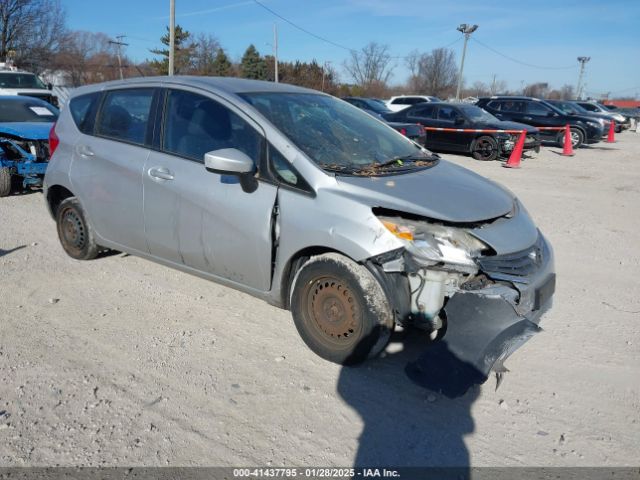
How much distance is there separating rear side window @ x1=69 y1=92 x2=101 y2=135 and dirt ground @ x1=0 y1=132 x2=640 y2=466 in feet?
4.55

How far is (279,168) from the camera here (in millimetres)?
3395

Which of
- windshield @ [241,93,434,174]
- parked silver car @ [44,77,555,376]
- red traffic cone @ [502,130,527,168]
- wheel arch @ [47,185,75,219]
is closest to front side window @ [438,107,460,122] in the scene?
red traffic cone @ [502,130,527,168]

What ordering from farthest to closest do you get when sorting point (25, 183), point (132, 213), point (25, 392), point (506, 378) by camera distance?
point (25, 183) < point (132, 213) < point (506, 378) < point (25, 392)

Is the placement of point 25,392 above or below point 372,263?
below

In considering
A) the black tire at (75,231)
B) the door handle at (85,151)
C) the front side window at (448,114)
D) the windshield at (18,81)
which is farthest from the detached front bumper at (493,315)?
the windshield at (18,81)

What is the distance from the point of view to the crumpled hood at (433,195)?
10.0 feet

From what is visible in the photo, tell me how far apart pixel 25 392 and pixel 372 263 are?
7.32ft

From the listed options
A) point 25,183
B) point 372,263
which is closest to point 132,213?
point 372,263

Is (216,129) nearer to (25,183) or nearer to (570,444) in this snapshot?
(570,444)

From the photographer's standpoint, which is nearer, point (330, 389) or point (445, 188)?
point (330, 389)

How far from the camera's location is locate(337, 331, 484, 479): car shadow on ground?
2572 mm

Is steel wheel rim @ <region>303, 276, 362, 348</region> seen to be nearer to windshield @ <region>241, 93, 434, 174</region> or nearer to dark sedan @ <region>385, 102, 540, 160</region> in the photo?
windshield @ <region>241, 93, 434, 174</region>

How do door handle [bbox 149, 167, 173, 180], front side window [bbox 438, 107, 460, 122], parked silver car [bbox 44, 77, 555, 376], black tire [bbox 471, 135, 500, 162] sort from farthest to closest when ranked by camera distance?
front side window [bbox 438, 107, 460, 122], black tire [bbox 471, 135, 500, 162], door handle [bbox 149, 167, 173, 180], parked silver car [bbox 44, 77, 555, 376]

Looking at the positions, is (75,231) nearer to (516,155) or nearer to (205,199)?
(205,199)
